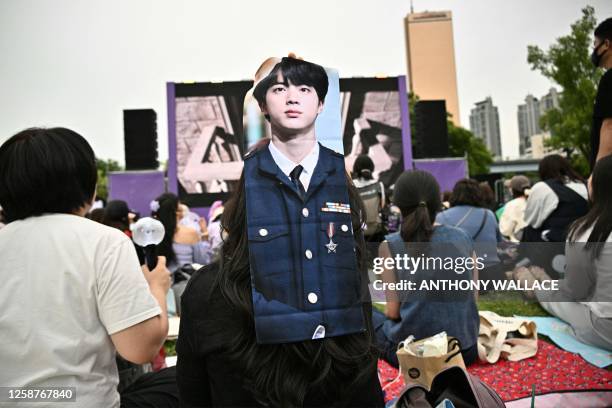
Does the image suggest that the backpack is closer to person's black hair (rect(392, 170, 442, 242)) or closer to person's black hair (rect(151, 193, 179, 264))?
person's black hair (rect(151, 193, 179, 264))

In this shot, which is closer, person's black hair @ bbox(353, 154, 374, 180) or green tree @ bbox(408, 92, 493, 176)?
person's black hair @ bbox(353, 154, 374, 180)

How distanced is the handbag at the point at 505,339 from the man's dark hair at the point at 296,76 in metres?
2.01

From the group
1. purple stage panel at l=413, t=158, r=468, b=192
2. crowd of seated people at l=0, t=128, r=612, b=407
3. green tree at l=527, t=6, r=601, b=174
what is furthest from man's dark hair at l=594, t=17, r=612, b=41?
purple stage panel at l=413, t=158, r=468, b=192

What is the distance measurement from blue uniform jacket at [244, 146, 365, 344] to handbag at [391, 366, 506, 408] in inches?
20.1

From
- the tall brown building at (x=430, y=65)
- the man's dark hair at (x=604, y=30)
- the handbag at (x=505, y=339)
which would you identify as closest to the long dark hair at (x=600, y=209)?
the man's dark hair at (x=604, y=30)

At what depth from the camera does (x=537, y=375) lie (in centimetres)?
237

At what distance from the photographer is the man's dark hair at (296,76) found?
1.01m

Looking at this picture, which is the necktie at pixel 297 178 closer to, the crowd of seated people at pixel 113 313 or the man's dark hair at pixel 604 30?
the crowd of seated people at pixel 113 313

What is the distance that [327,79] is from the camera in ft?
3.45

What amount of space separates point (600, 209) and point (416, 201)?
879 mm

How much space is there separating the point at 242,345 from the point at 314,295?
183 millimetres

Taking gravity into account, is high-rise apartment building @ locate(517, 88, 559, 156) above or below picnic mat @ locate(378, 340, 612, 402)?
above

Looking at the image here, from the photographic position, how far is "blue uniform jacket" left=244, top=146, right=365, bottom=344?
3.14 feet

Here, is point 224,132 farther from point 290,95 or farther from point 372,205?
point 290,95
